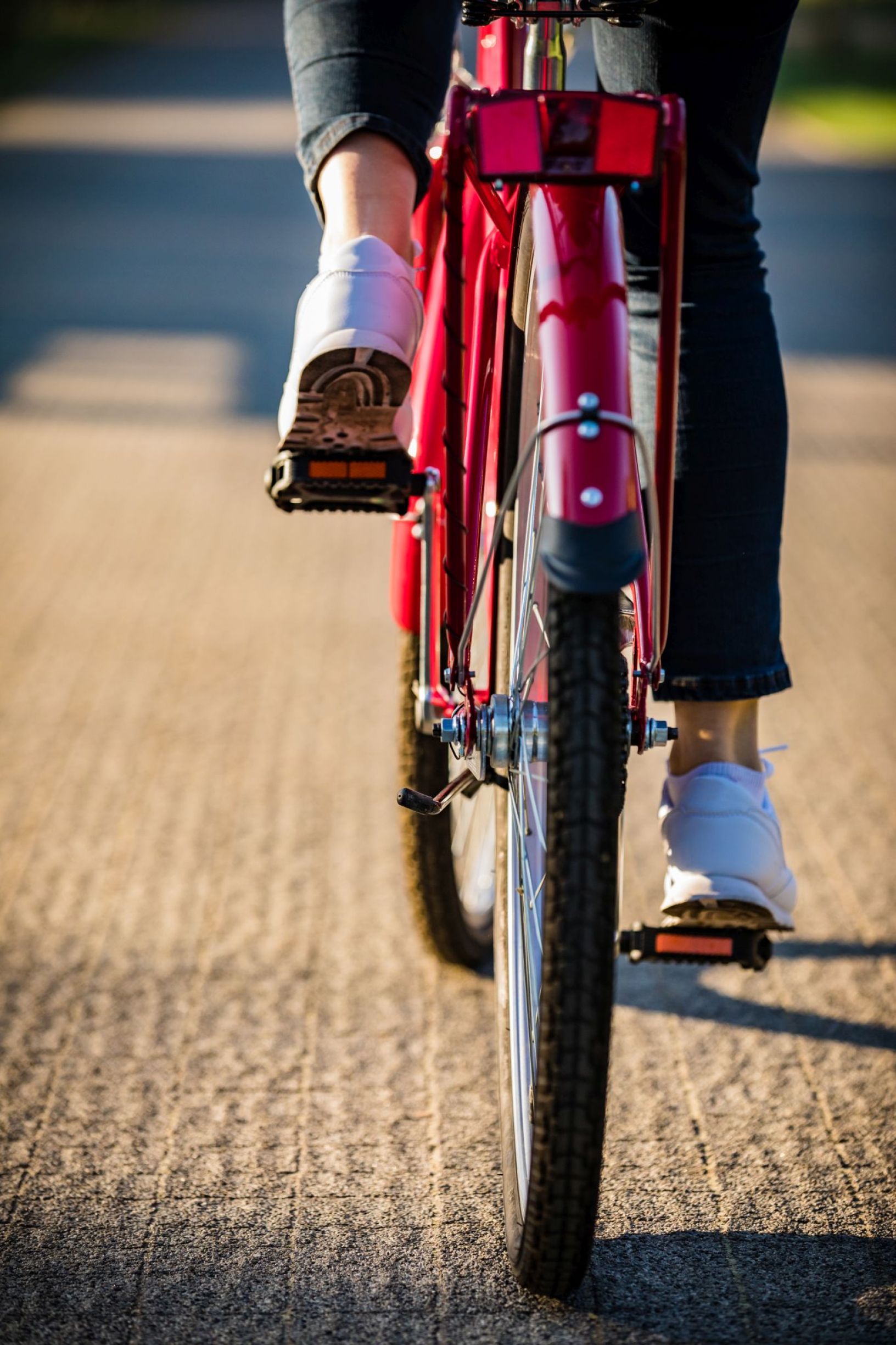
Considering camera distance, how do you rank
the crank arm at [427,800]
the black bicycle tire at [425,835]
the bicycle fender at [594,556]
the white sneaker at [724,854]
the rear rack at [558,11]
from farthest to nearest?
the black bicycle tire at [425,835]
the white sneaker at [724,854]
the crank arm at [427,800]
the rear rack at [558,11]
the bicycle fender at [594,556]

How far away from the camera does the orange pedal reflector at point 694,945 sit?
175 cm

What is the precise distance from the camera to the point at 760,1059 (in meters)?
1.95

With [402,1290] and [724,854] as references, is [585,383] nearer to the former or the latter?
[724,854]

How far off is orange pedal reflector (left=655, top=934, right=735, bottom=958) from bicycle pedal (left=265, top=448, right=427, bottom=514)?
0.63 metres

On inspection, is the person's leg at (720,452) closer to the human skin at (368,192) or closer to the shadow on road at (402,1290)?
the human skin at (368,192)

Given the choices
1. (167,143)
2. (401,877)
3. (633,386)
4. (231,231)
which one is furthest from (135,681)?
(167,143)

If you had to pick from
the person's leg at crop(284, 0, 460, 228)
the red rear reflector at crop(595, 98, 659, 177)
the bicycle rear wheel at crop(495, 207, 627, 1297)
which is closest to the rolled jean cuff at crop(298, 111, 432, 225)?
the person's leg at crop(284, 0, 460, 228)

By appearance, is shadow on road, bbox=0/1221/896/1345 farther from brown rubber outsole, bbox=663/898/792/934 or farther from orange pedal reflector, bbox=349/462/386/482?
orange pedal reflector, bbox=349/462/386/482

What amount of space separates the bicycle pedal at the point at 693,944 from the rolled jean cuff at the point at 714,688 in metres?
0.28

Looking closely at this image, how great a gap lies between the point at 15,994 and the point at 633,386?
47.8 inches

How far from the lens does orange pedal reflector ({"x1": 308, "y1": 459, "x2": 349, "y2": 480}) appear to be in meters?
1.49

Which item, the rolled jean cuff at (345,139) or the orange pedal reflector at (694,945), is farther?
the orange pedal reflector at (694,945)

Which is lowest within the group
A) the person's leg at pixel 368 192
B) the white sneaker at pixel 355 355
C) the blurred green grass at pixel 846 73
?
the white sneaker at pixel 355 355

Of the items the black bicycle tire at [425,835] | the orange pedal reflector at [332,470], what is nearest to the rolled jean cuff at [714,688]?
the black bicycle tire at [425,835]
